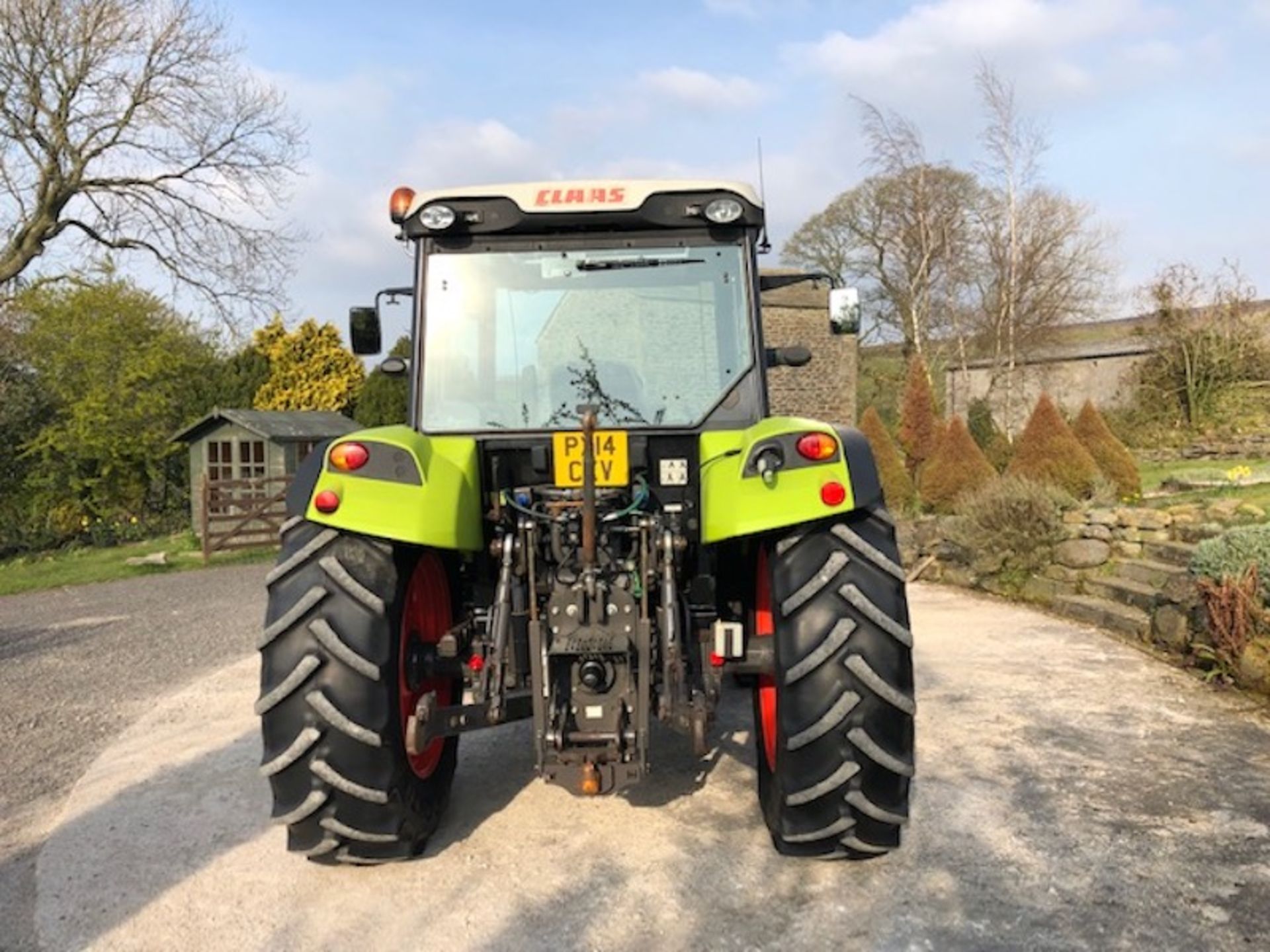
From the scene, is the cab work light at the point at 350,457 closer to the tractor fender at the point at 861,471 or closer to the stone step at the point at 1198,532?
the tractor fender at the point at 861,471

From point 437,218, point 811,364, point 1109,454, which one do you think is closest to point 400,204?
point 437,218

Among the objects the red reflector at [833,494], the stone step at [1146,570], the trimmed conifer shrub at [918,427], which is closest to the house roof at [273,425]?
the trimmed conifer shrub at [918,427]

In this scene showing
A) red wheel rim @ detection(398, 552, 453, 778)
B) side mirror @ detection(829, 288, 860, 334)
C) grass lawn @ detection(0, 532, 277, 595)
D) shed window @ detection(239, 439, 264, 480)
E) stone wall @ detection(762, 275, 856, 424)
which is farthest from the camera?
stone wall @ detection(762, 275, 856, 424)

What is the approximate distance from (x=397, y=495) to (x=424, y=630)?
0.75m

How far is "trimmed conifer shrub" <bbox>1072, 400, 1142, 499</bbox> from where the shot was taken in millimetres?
11062

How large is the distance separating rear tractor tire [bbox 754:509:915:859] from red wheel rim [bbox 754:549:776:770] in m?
0.31

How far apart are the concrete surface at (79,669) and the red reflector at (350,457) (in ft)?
5.38

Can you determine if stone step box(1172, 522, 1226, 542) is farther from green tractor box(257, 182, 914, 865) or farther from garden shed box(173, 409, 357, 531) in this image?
garden shed box(173, 409, 357, 531)

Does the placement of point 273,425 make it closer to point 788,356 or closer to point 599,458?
point 788,356

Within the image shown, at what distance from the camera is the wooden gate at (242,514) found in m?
15.3

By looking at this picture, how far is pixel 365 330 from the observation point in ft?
14.5

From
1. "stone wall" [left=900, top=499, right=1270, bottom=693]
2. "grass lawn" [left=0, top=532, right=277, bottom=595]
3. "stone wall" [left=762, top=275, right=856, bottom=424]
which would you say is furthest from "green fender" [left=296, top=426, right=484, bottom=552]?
"stone wall" [left=762, top=275, right=856, bottom=424]

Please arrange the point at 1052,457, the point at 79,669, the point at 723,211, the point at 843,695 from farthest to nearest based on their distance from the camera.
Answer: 1. the point at 1052,457
2. the point at 79,669
3. the point at 723,211
4. the point at 843,695

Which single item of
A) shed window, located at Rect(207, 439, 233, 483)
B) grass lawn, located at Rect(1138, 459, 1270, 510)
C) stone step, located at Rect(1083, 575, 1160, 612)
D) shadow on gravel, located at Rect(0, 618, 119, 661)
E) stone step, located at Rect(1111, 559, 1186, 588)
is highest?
shed window, located at Rect(207, 439, 233, 483)
